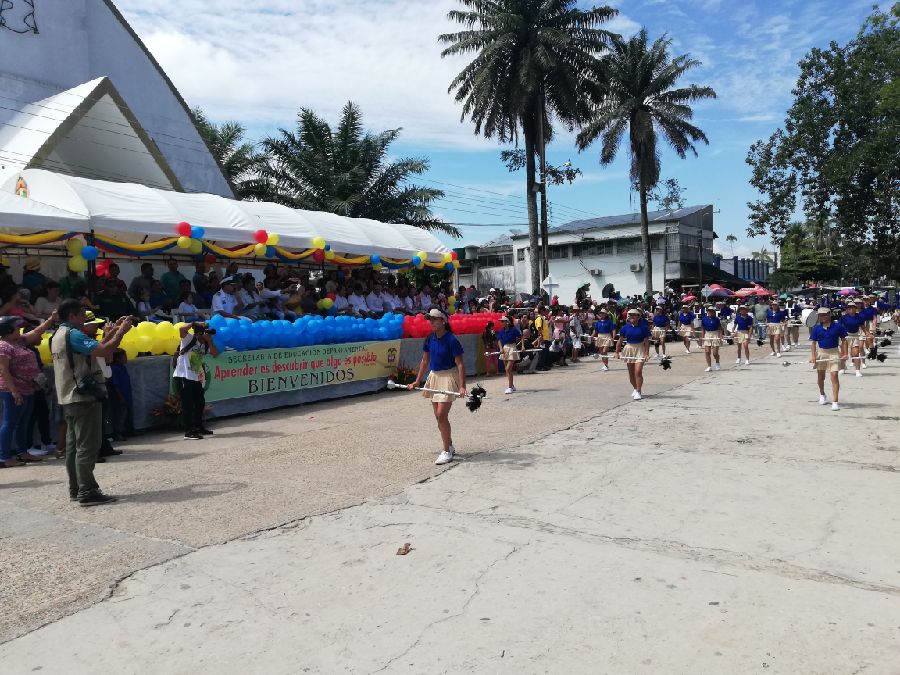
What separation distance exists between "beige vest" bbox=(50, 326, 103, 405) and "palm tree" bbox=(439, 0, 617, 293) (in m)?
24.1

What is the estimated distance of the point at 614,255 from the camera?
47906 millimetres

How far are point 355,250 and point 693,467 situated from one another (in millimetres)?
11126

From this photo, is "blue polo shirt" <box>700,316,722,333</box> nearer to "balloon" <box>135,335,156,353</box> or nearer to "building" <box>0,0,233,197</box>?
"balloon" <box>135,335,156,353</box>

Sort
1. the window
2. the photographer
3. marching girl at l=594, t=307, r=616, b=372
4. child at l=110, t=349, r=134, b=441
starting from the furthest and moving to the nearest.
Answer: the window, marching girl at l=594, t=307, r=616, b=372, the photographer, child at l=110, t=349, r=134, b=441

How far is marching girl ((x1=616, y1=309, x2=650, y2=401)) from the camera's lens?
39.8 feet

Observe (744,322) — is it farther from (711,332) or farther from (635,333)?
(635,333)

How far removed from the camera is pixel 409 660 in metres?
3.32

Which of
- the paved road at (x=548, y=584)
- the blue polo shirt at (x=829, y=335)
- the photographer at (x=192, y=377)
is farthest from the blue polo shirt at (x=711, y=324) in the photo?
the photographer at (x=192, y=377)

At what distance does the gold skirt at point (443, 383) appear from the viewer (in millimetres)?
7633

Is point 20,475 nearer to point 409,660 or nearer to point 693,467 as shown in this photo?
point 409,660

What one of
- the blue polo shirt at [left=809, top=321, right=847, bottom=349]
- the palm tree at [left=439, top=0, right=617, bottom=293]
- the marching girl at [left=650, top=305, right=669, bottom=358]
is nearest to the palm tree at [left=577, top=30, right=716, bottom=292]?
the palm tree at [left=439, top=0, right=617, bottom=293]

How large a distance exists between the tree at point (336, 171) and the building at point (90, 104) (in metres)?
2.89

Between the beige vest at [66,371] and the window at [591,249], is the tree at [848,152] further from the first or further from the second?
the beige vest at [66,371]

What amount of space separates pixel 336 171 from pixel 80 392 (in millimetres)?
23784
